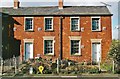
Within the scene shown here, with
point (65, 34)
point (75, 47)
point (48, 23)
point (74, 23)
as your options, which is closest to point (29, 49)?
point (48, 23)

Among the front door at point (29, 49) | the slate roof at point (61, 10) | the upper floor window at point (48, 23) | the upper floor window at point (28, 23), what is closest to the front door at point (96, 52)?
the slate roof at point (61, 10)

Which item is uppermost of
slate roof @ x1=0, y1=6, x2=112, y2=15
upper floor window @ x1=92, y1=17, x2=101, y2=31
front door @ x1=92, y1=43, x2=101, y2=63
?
slate roof @ x1=0, y1=6, x2=112, y2=15

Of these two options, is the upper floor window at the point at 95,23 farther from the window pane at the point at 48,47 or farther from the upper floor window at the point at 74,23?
the window pane at the point at 48,47

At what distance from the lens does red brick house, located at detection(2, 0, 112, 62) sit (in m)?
34.5

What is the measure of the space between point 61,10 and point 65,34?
319 cm

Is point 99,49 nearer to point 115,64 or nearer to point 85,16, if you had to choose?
point 85,16

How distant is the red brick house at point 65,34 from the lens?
34500mm

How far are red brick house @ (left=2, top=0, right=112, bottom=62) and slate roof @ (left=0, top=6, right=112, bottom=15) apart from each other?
0.37 ft

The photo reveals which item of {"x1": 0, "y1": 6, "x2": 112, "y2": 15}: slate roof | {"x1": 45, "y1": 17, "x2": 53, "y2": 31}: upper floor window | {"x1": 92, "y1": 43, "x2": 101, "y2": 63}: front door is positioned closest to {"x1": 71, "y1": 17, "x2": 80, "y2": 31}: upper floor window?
{"x1": 0, "y1": 6, "x2": 112, "y2": 15}: slate roof

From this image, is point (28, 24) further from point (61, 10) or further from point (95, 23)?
point (95, 23)

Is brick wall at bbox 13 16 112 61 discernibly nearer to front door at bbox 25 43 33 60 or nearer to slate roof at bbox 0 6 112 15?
front door at bbox 25 43 33 60

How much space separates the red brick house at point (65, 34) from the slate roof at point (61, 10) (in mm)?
111

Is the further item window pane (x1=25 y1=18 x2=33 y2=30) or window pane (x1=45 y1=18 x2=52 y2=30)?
window pane (x1=25 y1=18 x2=33 y2=30)

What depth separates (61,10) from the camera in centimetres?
3625
